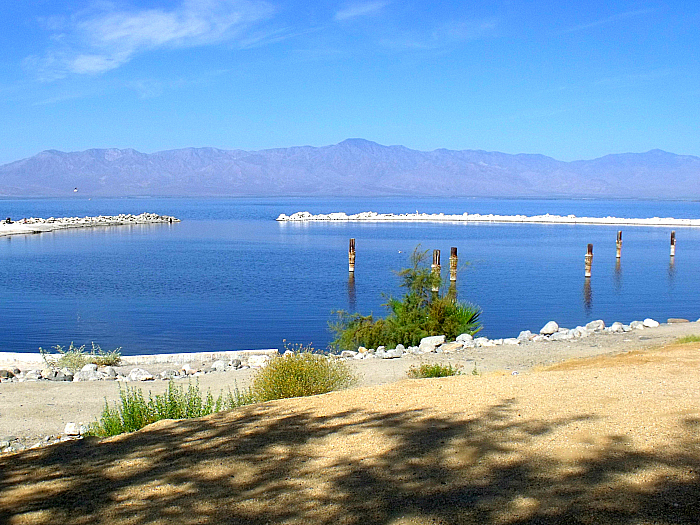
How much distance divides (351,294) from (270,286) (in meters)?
4.33

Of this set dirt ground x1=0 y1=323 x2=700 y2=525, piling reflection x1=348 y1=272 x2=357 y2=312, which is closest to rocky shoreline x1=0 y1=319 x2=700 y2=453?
dirt ground x1=0 y1=323 x2=700 y2=525

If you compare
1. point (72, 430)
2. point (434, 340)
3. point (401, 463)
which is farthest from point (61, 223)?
point (401, 463)

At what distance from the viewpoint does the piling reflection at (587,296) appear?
29.9 metres

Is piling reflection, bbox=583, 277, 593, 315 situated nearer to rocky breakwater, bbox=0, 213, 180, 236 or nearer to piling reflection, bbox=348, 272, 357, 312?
piling reflection, bbox=348, 272, 357, 312

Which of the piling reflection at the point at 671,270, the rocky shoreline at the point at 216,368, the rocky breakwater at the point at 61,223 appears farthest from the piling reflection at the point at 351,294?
the rocky breakwater at the point at 61,223

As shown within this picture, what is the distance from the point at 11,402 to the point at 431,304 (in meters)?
11.3

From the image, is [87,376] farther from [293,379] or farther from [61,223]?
[61,223]

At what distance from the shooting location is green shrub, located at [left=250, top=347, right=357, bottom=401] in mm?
10477

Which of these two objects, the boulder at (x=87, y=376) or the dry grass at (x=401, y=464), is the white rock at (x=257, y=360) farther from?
the dry grass at (x=401, y=464)

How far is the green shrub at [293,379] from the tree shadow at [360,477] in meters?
2.75

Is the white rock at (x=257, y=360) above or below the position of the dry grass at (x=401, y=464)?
below

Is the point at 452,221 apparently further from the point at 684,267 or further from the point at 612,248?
the point at 684,267

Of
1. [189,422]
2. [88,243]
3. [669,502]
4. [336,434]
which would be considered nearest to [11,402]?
[189,422]

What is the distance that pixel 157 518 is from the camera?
5.32 m
